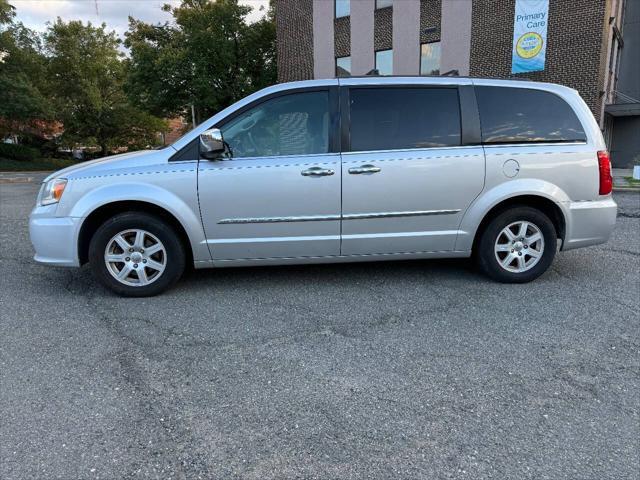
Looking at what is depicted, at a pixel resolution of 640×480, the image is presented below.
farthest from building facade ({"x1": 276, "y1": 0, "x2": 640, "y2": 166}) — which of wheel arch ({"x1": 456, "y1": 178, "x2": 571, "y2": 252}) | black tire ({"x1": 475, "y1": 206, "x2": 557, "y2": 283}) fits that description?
black tire ({"x1": 475, "y1": 206, "x2": 557, "y2": 283})

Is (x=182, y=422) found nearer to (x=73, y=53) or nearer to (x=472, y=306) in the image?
(x=472, y=306)

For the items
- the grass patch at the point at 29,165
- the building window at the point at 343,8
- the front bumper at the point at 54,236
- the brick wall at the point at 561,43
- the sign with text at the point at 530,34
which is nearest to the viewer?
the front bumper at the point at 54,236

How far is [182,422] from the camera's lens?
2.41 meters

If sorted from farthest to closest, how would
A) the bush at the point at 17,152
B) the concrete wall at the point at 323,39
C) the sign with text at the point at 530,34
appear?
the bush at the point at 17,152, the concrete wall at the point at 323,39, the sign with text at the point at 530,34

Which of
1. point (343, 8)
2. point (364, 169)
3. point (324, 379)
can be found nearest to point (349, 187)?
point (364, 169)

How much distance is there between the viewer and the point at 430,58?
66.9 feet

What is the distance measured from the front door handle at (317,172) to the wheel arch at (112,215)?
47.1 inches

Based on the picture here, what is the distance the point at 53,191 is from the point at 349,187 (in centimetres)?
262

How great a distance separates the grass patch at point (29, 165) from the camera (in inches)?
1128

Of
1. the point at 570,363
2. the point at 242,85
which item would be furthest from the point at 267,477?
the point at 242,85

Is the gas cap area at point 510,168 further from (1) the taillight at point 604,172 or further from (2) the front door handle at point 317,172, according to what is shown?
(2) the front door handle at point 317,172

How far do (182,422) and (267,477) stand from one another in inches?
24.3

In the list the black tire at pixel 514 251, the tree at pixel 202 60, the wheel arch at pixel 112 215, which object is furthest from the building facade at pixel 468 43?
the wheel arch at pixel 112 215

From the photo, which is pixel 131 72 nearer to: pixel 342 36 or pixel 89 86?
pixel 89 86
